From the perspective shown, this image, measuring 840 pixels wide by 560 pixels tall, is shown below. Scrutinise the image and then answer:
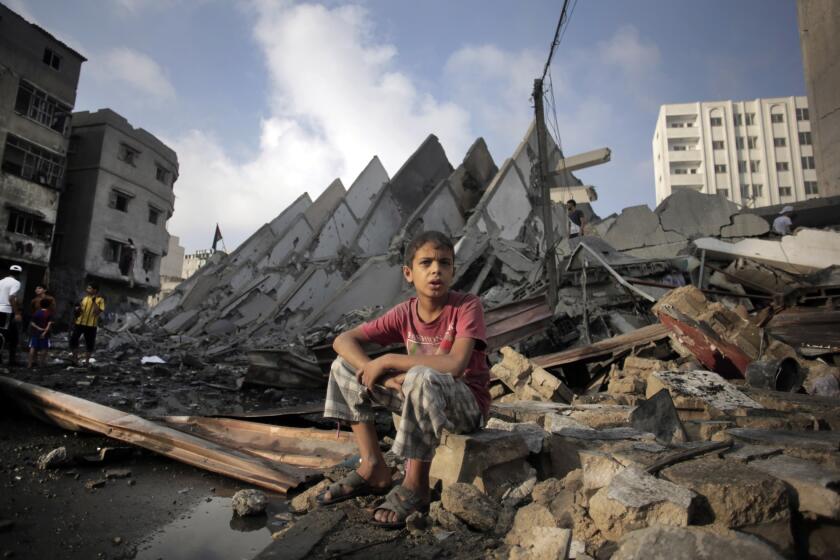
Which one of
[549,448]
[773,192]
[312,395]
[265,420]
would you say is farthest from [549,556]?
[773,192]

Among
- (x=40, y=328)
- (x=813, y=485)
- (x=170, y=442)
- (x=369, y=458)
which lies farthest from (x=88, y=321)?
(x=813, y=485)

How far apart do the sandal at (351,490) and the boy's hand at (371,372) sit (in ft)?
1.36

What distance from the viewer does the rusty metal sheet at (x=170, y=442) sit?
84.4 inches

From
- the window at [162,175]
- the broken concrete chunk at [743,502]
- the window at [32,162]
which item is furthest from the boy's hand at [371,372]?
the window at [162,175]

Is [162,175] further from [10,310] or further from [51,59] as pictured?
[10,310]

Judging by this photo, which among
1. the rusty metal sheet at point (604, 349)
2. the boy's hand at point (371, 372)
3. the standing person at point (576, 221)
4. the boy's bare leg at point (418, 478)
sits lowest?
the boy's bare leg at point (418, 478)

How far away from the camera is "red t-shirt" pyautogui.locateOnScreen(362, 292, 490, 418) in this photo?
178cm

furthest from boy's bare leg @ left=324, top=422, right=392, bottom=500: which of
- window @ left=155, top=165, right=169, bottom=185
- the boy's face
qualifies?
window @ left=155, top=165, right=169, bottom=185

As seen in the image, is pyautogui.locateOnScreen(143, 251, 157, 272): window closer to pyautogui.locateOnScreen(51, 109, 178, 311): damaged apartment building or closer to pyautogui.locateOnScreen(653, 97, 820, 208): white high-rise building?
pyautogui.locateOnScreen(51, 109, 178, 311): damaged apartment building

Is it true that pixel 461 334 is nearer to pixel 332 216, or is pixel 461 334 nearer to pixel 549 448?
pixel 549 448

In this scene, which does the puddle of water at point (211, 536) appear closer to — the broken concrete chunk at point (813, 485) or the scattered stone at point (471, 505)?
the scattered stone at point (471, 505)

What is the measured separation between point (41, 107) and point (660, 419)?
78.7ft

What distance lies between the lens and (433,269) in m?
1.83

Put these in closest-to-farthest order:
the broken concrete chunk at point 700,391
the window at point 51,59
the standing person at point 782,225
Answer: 1. the broken concrete chunk at point 700,391
2. the standing person at point 782,225
3. the window at point 51,59
